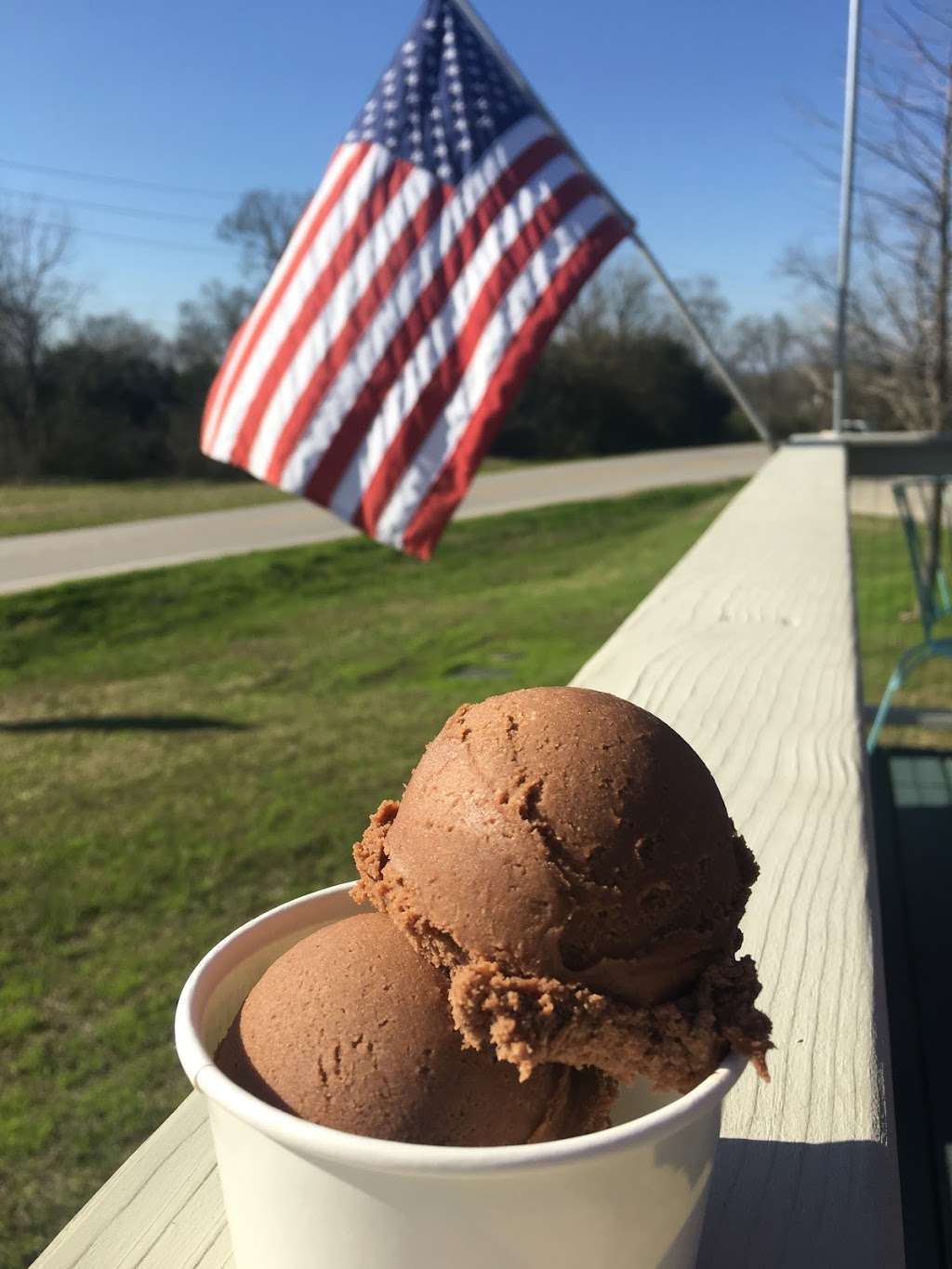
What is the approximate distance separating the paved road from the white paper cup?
28.4ft

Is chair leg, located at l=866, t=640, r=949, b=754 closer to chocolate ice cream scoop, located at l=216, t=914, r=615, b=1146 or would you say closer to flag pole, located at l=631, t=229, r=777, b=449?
flag pole, located at l=631, t=229, r=777, b=449

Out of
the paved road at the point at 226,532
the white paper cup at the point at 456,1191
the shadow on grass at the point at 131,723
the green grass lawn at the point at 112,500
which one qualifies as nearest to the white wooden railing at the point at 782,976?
the white paper cup at the point at 456,1191

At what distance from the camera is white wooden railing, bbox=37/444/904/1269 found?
2.75 feet

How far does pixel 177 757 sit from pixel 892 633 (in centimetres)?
561

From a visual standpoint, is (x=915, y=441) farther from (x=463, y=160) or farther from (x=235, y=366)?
(x=235, y=366)

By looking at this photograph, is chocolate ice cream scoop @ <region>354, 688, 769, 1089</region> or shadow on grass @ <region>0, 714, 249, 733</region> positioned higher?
chocolate ice cream scoop @ <region>354, 688, 769, 1089</region>

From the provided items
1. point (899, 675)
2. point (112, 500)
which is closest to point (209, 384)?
point (112, 500)

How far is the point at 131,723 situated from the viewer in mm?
6930

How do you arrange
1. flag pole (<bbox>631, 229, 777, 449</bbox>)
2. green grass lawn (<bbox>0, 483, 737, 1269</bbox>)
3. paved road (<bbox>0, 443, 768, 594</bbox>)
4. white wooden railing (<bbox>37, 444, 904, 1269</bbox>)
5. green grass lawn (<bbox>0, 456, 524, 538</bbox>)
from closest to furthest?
white wooden railing (<bbox>37, 444, 904, 1269</bbox>) < green grass lawn (<bbox>0, 483, 737, 1269</bbox>) < flag pole (<bbox>631, 229, 777, 449</bbox>) < paved road (<bbox>0, 443, 768, 594</bbox>) < green grass lawn (<bbox>0, 456, 524, 538</bbox>)

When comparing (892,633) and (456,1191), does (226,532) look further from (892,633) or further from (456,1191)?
(456,1191)

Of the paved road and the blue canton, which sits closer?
the blue canton

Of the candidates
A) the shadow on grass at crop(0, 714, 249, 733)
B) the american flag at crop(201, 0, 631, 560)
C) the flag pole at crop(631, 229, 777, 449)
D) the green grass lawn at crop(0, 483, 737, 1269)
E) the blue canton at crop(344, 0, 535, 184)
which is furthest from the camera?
the shadow on grass at crop(0, 714, 249, 733)

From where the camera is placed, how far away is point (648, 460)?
3045cm

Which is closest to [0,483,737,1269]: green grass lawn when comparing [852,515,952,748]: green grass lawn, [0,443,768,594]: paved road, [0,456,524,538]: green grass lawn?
[0,443,768,594]: paved road
